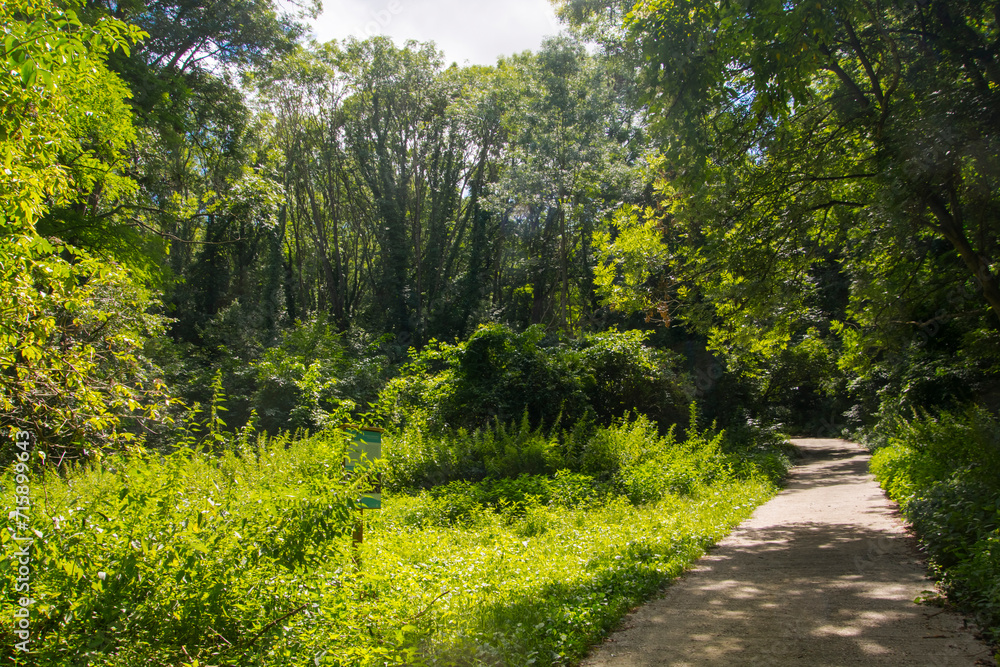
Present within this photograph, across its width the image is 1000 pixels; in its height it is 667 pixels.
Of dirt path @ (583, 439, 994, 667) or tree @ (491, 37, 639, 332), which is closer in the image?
dirt path @ (583, 439, 994, 667)

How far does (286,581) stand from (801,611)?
4274 millimetres

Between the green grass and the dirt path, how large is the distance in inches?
15.5

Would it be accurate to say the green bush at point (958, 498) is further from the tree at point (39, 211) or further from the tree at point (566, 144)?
the tree at point (566, 144)

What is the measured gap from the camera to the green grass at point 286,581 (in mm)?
3152

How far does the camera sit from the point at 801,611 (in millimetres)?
5375

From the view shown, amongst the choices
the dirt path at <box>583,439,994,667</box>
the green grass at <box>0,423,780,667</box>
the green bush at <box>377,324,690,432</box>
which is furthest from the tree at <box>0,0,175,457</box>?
the green bush at <box>377,324,690,432</box>

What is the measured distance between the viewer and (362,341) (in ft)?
95.7

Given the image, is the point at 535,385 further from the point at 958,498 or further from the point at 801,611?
the point at 801,611

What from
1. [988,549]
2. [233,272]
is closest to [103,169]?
[988,549]

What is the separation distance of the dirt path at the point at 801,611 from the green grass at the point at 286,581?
39cm

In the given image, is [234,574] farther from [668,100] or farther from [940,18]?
[940,18]

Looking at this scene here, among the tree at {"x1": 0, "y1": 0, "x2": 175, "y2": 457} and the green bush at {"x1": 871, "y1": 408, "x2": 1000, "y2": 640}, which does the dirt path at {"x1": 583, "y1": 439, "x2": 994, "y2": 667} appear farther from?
the tree at {"x1": 0, "y1": 0, "x2": 175, "y2": 457}

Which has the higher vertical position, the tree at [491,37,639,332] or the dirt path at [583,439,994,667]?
the tree at [491,37,639,332]

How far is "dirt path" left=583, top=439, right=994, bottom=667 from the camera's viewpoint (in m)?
4.42
